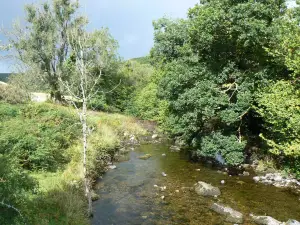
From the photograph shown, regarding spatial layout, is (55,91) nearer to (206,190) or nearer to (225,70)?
(225,70)

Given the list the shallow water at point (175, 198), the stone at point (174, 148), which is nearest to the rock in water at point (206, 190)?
the shallow water at point (175, 198)

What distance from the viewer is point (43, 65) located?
43062mm

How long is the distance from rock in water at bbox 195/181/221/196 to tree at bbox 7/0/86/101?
3174 cm

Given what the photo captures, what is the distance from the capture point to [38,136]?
59.4 ft

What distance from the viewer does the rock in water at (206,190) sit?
1666 centimetres

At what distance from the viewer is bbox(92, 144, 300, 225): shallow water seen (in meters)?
13.7

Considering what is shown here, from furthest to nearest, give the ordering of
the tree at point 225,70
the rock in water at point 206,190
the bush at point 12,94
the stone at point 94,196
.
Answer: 1. the bush at point 12,94
2. the tree at point 225,70
3. the rock in water at point 206,190
4. the stone at point 94,196

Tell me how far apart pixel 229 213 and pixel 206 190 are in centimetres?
297

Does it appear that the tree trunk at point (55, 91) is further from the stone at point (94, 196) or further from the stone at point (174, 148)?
the stone at point (94, 196)

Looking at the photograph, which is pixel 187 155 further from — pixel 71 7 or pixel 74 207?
pixel 71 7

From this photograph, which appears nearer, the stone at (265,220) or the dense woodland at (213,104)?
the stone at (265,220)

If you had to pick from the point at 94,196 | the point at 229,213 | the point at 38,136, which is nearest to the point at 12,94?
the point at 38,136

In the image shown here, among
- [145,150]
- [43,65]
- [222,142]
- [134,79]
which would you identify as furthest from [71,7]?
[222,142]

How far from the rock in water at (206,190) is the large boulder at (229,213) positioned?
5.76 feet
